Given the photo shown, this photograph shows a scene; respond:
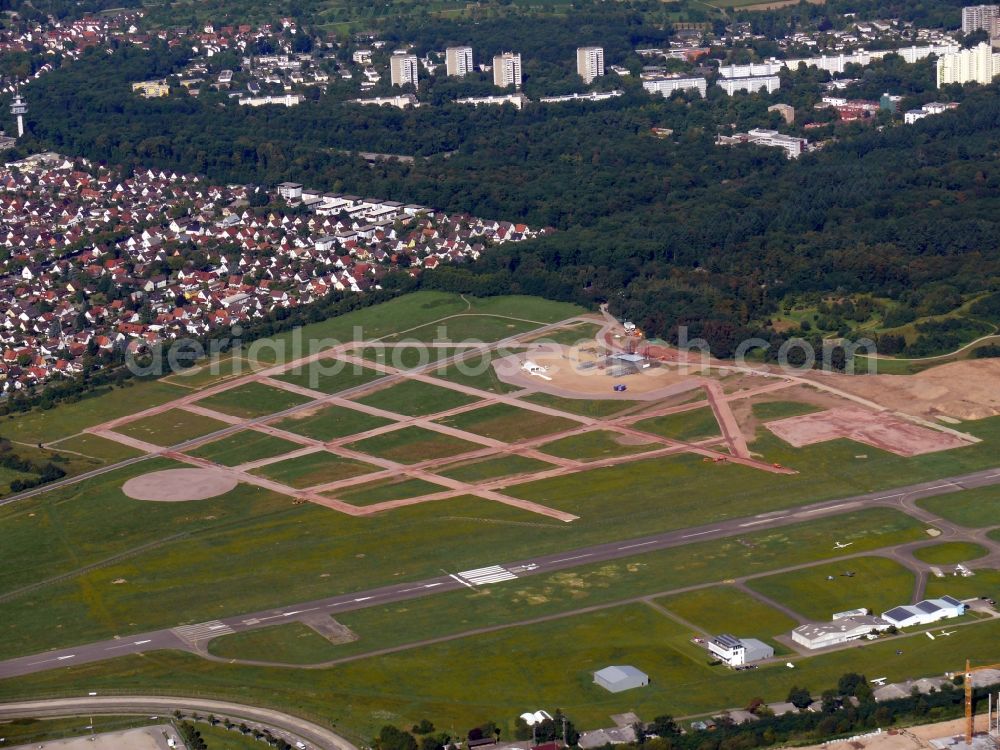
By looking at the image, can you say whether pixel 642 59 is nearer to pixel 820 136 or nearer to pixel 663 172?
A: pixel 820 136

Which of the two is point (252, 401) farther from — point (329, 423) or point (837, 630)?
point (837, 630)

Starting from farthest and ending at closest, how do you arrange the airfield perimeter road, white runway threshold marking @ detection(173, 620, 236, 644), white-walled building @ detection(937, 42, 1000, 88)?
white-walled building @ detection(937, 42, 1000, 88)
white runway threshold marking @ detection(173, 620, 236, 644)
the airfield perimeter road

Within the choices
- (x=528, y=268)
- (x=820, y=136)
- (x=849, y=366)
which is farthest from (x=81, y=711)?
(x=820, y=136)


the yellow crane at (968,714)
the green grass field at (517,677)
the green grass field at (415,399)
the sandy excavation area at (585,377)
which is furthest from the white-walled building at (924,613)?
the green grass field at (415,399)

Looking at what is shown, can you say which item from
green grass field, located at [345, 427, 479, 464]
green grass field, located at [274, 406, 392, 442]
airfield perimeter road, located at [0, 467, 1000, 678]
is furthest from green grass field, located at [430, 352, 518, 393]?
airfield perimeter road, located at [0, 467, 1000, 678]

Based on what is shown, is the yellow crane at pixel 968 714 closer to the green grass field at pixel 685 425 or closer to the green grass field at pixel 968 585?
the green grass field at pixel 968 585

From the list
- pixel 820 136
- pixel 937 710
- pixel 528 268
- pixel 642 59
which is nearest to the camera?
Answer: pixel 937 710

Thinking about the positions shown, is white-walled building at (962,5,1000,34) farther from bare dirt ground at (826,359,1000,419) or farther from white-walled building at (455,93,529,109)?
bare dirt ground at (826,359,1000,419)
